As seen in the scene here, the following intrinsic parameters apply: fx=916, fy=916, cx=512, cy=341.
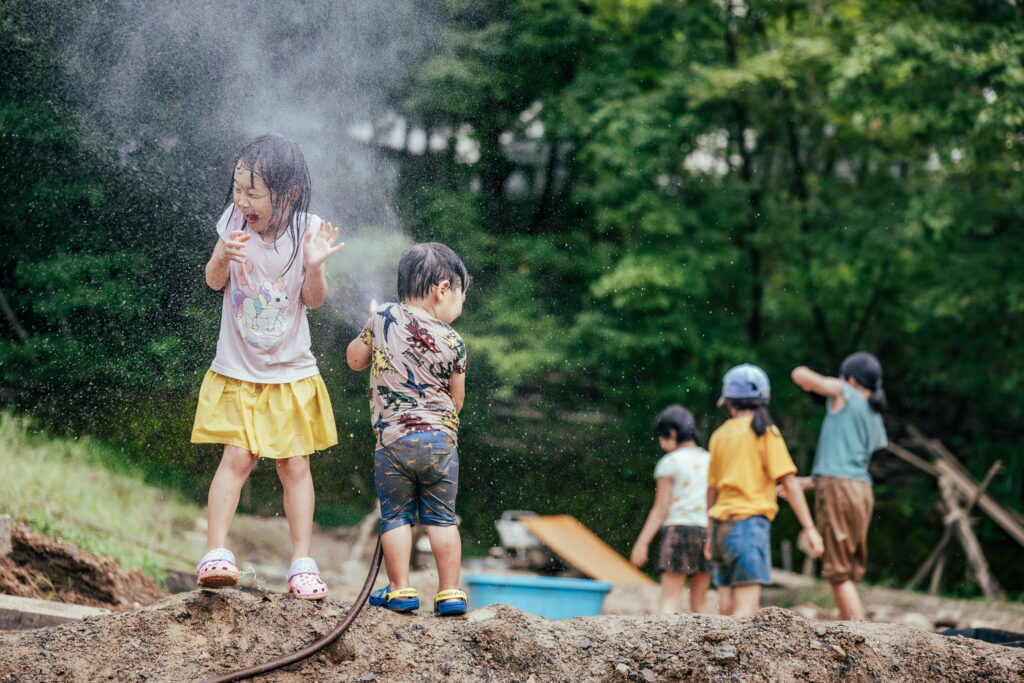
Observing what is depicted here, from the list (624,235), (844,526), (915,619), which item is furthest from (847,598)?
(624,235)

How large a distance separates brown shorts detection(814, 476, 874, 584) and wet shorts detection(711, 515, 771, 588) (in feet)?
2.57

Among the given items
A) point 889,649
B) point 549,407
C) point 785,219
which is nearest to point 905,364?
point 785,219

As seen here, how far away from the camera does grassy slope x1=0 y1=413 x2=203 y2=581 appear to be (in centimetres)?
564

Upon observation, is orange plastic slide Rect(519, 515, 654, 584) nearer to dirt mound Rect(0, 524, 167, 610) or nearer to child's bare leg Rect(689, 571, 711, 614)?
child's bare leg Rect(689, 571, 711, 614)

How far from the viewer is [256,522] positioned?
9438 millimetres

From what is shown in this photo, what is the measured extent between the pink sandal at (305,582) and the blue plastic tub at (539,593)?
72.3 inches

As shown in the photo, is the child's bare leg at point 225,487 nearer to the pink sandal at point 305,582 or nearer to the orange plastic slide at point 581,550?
the pink sandal at point 305,582

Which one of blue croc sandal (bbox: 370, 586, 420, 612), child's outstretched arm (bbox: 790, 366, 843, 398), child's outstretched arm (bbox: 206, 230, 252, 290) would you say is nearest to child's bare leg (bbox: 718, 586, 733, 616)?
child's outstretched arm (bbox: 790, 366, 843, 398)

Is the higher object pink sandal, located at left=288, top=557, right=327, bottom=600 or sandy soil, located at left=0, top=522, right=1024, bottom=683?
pink sandal, located at left=288, top=557, right=327, bottom=600

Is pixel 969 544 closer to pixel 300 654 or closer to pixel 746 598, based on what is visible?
pixel 746 598

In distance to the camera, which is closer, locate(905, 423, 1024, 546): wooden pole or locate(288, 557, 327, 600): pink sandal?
locate(288, 557, 327, 600): pink sandal

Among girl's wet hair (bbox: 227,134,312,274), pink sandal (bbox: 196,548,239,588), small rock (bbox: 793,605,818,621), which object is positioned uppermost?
girl's wet hair (bbox: 227,134,312,274)

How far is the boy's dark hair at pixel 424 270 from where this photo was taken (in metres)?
3.65

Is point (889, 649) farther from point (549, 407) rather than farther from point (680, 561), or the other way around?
point (549, 407)
